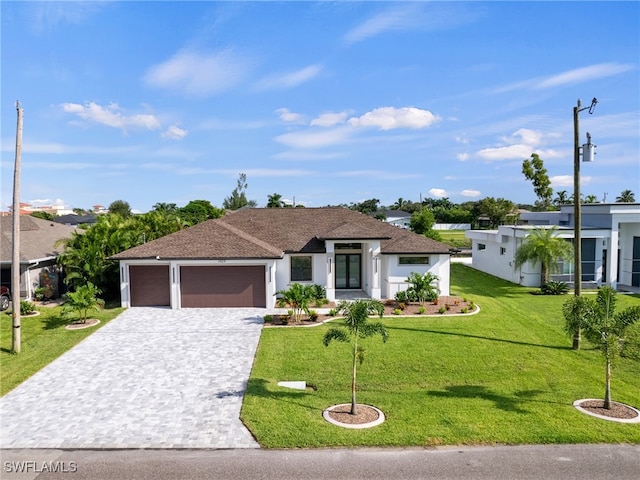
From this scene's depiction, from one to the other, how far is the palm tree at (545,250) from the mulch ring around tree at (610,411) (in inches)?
648

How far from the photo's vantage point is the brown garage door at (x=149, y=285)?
71.6 ft

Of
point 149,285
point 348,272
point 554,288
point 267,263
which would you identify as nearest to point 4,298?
point 149,285

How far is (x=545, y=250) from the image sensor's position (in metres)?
26.1

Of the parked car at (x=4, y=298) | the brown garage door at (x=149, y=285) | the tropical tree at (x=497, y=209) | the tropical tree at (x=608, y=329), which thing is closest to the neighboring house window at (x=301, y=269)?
the brown garage door at (x=149, y=285)

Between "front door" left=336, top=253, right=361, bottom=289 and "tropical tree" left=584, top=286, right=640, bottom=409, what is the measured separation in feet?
48.3

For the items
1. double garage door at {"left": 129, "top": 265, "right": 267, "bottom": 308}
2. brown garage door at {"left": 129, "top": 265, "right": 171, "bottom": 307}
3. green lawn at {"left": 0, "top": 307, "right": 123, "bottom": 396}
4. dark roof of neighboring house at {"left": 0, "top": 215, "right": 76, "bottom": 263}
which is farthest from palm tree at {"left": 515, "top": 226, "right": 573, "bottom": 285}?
dark roof of neighboring house at {"left": 0, "top": 215, "right": 76, "bottom": 263}

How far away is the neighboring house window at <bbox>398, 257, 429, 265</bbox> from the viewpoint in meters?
23.5

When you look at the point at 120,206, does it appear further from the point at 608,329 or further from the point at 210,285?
the point at 608,329

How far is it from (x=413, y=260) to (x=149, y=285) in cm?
1376

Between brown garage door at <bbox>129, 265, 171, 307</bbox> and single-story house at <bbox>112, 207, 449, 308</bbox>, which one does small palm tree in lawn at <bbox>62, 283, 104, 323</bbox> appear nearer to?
single-story house at <bbox>112, 207, 449, 308</bbox>

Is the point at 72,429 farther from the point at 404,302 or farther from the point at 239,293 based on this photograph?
the point at 404,302

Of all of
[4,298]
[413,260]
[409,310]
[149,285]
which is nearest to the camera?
[409,310]

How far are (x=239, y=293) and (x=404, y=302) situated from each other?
8269mm

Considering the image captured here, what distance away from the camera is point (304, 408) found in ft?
35.2
